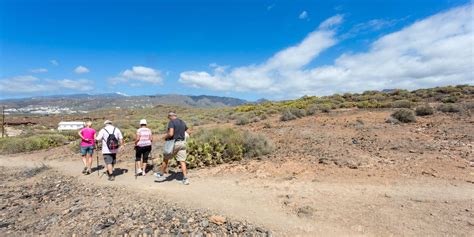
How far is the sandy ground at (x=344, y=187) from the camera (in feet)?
14.4

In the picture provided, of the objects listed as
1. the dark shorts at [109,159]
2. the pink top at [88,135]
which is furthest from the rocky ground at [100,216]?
the pink top at [88,135]

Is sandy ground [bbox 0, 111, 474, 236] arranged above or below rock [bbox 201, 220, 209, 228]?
above

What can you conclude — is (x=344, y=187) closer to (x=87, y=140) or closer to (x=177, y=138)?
(x=177, y=138)


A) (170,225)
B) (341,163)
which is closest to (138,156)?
(170,225)

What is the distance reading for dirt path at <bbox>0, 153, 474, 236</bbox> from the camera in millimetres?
4266

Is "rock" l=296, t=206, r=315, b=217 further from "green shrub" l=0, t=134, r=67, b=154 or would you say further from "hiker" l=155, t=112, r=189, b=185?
"green shrub" l=0, t=134, r=67, b=154

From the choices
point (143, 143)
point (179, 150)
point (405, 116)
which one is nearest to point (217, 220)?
point (179, 150)

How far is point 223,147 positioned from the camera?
916 cm

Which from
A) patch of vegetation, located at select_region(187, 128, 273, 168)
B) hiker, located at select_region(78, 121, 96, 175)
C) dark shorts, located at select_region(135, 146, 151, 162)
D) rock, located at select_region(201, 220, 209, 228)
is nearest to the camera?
rock, located at select_region(201, 220, 209, 228)

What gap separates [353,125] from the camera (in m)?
14.6

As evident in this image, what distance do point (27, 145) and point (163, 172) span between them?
12.9 m

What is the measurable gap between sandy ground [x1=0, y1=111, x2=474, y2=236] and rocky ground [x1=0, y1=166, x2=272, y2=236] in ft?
1.19

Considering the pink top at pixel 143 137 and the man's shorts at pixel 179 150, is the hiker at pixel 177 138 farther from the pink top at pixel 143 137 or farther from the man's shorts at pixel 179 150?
the pink top at pixel 143 137

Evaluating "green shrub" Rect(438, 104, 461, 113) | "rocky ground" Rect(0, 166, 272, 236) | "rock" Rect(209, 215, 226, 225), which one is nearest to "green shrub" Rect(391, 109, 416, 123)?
"green shrub" Rect(438, 104, 461, 113)
